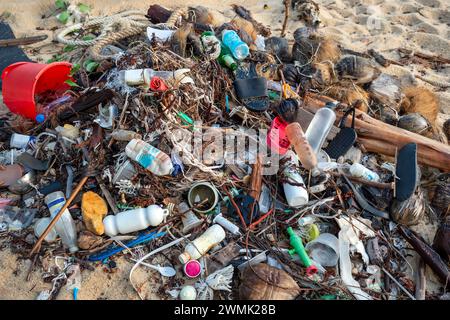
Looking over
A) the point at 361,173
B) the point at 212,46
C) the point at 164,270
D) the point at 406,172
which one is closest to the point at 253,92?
the point at 212,46

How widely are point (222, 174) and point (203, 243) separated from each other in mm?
500

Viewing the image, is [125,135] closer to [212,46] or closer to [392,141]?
[212,46]

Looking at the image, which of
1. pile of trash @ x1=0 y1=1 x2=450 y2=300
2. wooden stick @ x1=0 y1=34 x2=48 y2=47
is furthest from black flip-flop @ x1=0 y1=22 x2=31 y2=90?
pile of trash @ x1=0 y1=1 x2=450 y2=300

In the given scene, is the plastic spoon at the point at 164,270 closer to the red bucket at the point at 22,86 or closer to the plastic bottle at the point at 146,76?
the plastic bottle at the point at 146,76

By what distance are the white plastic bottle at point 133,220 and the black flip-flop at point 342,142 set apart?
4.32ft

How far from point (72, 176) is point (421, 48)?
366 cm

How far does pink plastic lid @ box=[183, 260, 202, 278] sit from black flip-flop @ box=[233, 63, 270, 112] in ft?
4.11

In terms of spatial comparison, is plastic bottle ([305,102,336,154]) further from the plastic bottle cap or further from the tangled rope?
the plastic bottle cap

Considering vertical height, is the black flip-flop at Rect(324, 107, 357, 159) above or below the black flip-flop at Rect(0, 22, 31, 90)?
above

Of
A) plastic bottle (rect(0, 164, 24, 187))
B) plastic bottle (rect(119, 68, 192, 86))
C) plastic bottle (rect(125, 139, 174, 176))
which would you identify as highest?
plastic bottle (rect(119, 68, 192, 86))

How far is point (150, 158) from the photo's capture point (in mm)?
2436

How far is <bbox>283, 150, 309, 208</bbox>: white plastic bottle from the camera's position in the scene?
8.20 feet

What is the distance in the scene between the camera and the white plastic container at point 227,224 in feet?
7.80

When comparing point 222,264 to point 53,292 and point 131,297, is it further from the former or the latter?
point 53,292
